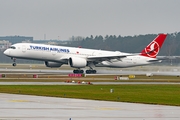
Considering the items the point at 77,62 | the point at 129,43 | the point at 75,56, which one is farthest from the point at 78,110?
the point at 129,43

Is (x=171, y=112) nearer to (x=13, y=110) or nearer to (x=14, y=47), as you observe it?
(x=13, y=110)

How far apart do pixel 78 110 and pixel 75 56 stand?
2284 inches

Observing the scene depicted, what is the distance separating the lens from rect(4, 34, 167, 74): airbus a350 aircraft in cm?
8631

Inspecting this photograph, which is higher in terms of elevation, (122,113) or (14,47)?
(14,47)

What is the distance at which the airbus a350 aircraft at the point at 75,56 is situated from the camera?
283 ft

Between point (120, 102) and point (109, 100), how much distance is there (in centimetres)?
168

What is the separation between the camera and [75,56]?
8900 centimetres

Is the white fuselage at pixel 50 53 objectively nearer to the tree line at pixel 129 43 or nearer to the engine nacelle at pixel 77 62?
the engine nacelle at pixel 77 62

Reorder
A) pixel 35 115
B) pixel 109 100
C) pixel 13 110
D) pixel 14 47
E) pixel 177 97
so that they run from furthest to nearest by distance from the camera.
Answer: pixel 14 47
pixel 177 97
pixel 109 100
pixel 13 110
pixel 35 115

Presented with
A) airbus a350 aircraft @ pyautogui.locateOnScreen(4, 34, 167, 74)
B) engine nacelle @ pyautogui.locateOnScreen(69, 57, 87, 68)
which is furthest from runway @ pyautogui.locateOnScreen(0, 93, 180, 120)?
engine nacelle @ pyautogui.locateOnScreen(69, 57, 87, 68)

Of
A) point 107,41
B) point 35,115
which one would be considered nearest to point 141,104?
point 35,115

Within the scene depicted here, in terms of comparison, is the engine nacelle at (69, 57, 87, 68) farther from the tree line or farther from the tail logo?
the tree line

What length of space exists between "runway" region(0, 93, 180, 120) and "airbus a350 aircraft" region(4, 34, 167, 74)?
48367 mm

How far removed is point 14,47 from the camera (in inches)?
3465
